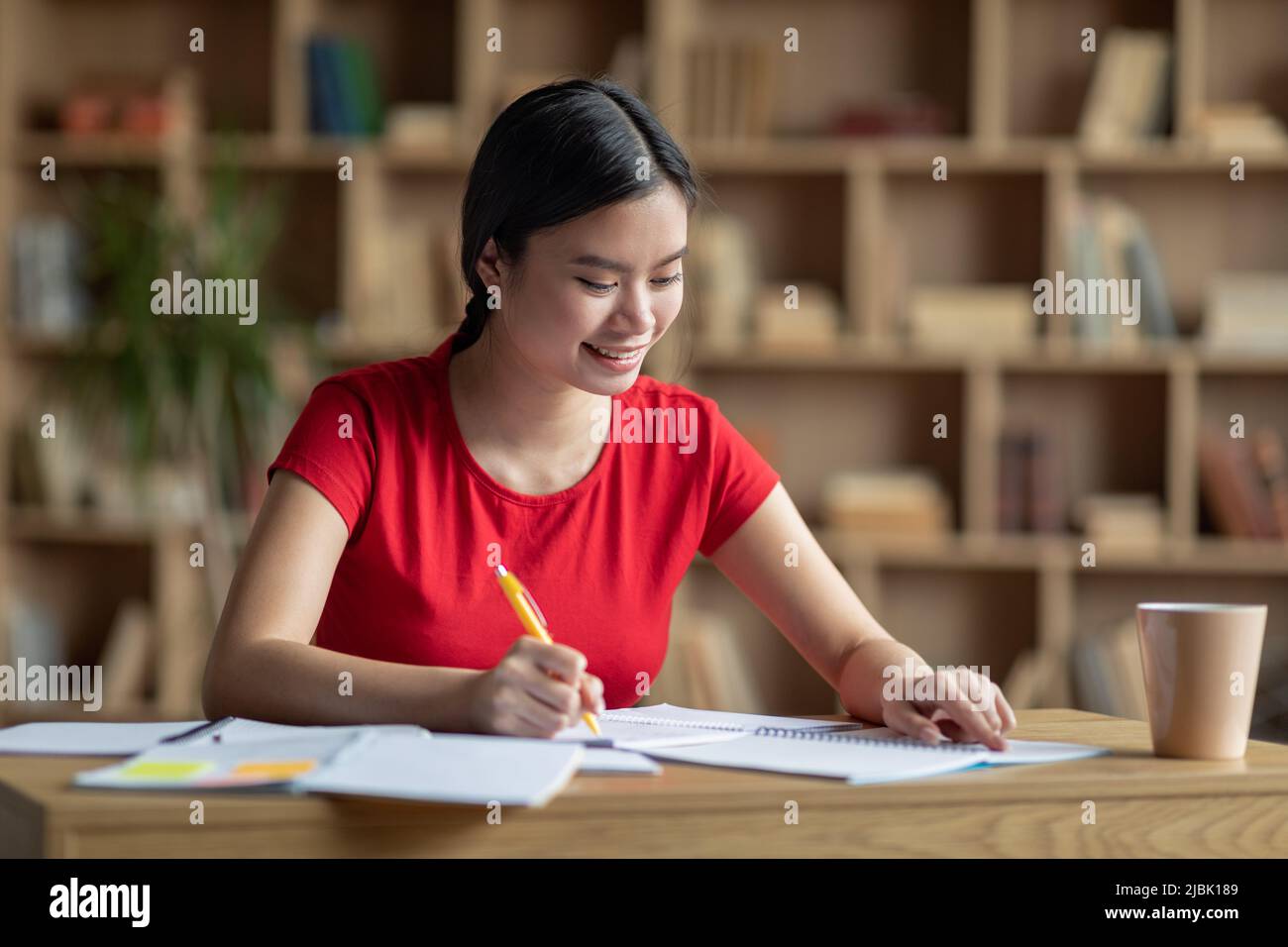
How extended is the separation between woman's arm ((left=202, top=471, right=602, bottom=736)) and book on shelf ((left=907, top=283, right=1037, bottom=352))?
2326 millimetres

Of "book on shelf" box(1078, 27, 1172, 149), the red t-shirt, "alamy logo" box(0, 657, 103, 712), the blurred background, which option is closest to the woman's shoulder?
the red t-shirt

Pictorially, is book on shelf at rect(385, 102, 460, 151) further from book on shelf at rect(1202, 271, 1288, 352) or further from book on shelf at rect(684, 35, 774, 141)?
book on shelf at rect(1202, 271, 1288, 352)

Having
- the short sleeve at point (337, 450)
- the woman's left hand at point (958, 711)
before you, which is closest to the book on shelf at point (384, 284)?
the short sleeve at point (337, 450)

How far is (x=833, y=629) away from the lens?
4.73 feet

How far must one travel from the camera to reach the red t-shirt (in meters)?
1.45

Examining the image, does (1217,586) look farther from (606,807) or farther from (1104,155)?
(606,807)

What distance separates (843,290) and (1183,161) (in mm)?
812

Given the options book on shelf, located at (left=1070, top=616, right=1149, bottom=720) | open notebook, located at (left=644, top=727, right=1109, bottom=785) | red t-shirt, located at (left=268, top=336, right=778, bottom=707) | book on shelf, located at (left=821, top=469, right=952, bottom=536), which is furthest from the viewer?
book on shelf, located at (left=821, top=469, right=952, bottom=536)

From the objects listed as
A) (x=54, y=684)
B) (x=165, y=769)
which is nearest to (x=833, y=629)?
(x=165, y=769)

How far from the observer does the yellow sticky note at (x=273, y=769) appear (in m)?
0.88

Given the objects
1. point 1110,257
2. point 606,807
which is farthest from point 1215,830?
point 1110,257
